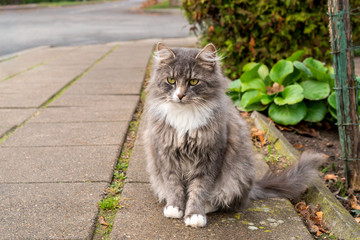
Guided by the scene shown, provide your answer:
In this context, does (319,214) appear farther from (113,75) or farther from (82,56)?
(82,56)

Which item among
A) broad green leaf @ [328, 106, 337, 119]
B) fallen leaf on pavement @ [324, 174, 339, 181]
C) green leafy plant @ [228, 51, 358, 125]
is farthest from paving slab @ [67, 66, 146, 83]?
fallen leaf on pavement @ [324, 174, 339, 181]

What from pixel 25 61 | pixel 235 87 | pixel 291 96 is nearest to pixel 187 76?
pixel 291 96

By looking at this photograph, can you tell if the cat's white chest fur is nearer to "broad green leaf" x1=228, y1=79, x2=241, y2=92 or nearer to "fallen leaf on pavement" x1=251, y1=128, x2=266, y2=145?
"fallen leaf on pavement" x1=251, y1=128, x2=266, y2=145

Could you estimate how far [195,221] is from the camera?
98.7 inches

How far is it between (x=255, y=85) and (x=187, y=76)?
238 centimetres

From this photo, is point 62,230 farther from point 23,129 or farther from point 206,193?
point 23,129

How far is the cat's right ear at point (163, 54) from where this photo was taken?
9.05ft

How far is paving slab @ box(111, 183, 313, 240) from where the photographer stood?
94.7 inches

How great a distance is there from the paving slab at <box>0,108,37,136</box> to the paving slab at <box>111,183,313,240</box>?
2.17 m

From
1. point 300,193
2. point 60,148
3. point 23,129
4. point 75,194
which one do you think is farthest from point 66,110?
point 300,193

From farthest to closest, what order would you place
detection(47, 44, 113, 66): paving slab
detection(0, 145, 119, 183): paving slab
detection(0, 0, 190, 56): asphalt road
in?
detection(0, 0, 190, 56): asphalt road
detection(47, 44, 113, 66): paving slab
detection(0, 145, 119, 183): paving slab

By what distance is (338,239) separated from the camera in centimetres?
247

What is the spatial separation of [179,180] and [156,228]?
0.40m

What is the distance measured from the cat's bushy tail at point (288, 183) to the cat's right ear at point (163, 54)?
3.72ft
